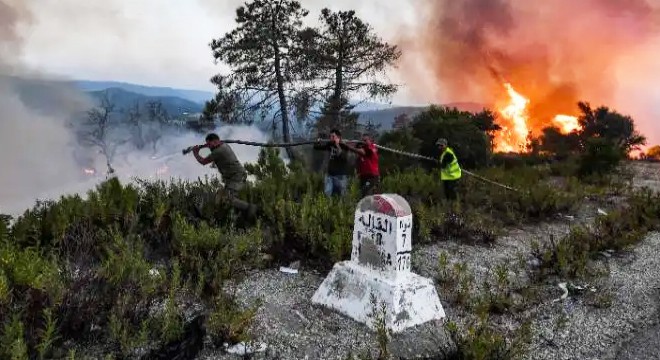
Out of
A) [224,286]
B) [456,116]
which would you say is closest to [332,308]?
[224,286]

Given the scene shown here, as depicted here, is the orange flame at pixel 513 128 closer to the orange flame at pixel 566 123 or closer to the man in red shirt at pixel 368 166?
the orange flame at pixel 566 123

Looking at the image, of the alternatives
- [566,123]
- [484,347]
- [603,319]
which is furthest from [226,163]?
[566,123]

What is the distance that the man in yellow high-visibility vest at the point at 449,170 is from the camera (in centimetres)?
1134

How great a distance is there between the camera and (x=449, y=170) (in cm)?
1138

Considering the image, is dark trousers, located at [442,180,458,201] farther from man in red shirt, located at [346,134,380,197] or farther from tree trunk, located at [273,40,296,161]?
tree trunk, located at [273,40,296,161]

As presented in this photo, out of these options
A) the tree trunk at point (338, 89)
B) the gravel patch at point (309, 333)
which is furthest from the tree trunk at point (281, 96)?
the gravel patch at point (309, 333)

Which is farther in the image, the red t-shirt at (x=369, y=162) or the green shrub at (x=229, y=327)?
the red t-shirt at (x=369, y=162)

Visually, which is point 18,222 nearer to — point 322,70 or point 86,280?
point 86,280

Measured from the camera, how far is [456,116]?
22141 millimetres

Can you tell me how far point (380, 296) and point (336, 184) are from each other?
16.4ft

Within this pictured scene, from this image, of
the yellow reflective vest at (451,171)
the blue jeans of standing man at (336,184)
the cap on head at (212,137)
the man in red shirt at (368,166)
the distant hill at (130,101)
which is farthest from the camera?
the distant hill at (130,101)

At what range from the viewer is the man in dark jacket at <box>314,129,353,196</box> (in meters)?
9.75

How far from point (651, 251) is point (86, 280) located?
8296 mm

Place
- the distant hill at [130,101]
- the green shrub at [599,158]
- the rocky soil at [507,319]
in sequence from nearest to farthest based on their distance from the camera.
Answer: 1. the rocky soil at [507,319]
2. the green shrub at [599,158]
3. the distant hill at [130,101]
